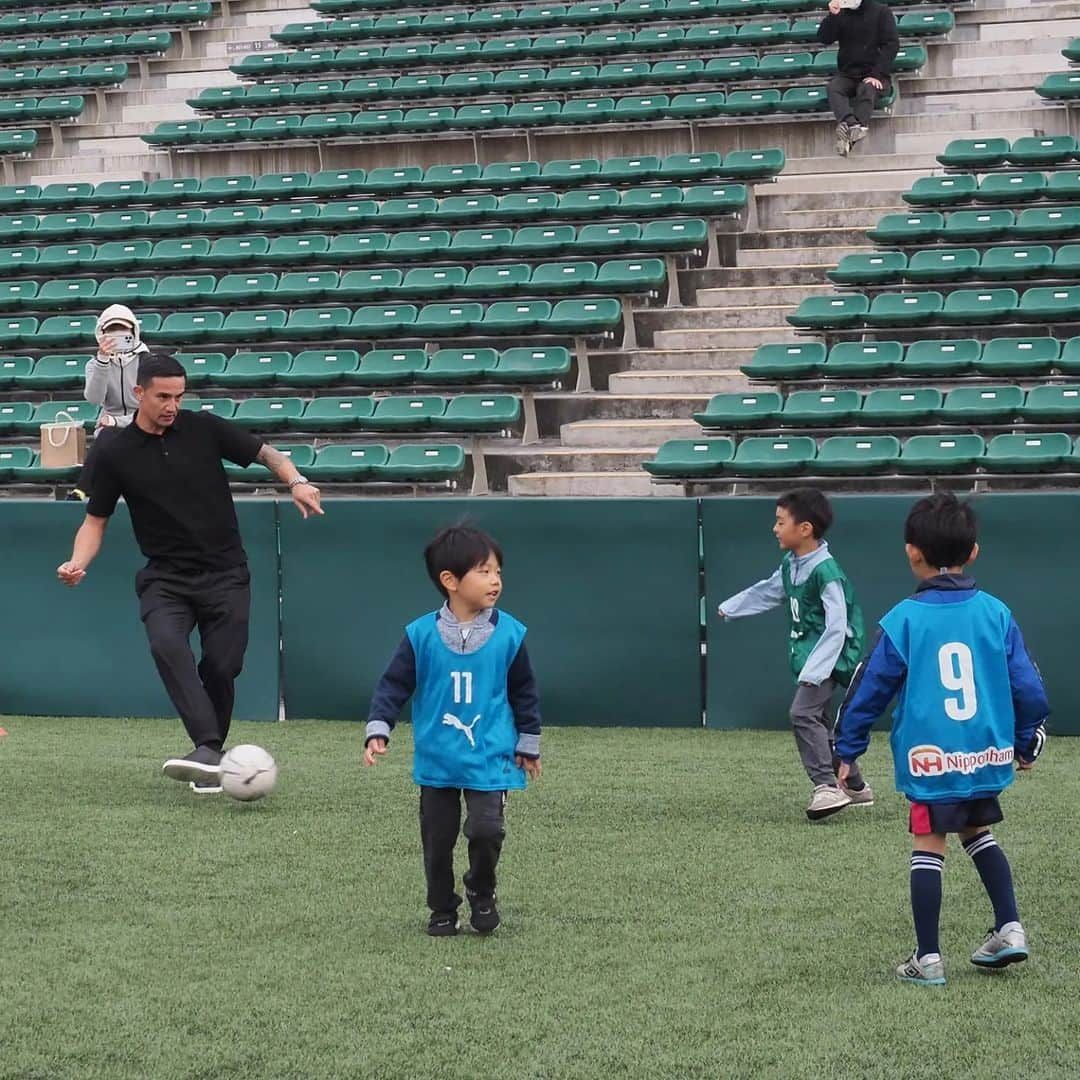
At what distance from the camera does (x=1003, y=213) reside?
14.3 metres

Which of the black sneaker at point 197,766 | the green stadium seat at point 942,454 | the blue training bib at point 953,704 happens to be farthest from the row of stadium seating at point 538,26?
the blue training bib at point 953,704

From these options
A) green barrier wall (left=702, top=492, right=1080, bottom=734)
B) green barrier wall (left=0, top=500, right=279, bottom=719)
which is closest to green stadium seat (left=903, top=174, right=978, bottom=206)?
green barrier wall (left=702, top=492, right=1080, bottom=734)

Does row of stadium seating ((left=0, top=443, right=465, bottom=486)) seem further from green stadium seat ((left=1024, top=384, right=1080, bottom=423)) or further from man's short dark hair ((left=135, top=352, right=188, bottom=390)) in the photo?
man's short dark hair ((left=135, top=352, right=188, bottom=390))

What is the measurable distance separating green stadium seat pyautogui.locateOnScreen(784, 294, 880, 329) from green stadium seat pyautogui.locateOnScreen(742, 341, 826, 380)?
0.34 metres

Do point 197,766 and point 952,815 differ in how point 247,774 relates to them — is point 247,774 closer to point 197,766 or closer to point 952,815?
point 197,766

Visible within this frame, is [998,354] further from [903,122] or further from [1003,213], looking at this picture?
[903,122]

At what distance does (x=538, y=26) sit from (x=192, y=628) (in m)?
14.1

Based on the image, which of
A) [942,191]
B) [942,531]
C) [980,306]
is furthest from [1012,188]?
[942,531]

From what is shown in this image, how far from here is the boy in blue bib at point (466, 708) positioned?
511 centimetres

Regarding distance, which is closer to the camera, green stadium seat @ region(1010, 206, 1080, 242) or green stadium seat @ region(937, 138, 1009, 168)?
green stadium seat @ region(1010, 206, 1080, 242)

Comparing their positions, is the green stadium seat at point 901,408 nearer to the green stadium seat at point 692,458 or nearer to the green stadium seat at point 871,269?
the green stadium seat at point 692,458

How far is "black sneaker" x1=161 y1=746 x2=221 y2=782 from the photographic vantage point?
7.22 metres

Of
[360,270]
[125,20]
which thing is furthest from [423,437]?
[125,20]

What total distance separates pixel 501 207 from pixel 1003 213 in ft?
14.9
